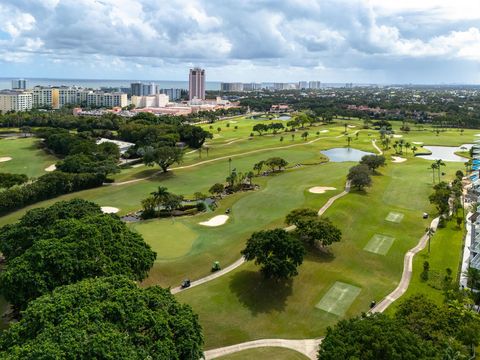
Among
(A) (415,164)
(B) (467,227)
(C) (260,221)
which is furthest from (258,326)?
(A) (415,164)

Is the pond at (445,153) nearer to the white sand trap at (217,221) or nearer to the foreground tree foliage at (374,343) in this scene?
the white sand trap at (217,221)

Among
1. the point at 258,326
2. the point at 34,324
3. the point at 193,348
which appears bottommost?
the point at 258,326

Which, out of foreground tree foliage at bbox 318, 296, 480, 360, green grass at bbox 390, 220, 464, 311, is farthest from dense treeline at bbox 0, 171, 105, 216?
green grass at bbox 390, 220, 464, 311

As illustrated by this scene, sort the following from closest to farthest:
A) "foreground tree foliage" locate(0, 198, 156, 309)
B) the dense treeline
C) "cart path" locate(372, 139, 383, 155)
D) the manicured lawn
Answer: "foreground tree foliage" locate(0, 198, 156, 309), the manicured lawn, the dense treeline, "cart path" locate(372, 139, 383, 155)

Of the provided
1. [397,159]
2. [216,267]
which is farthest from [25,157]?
[397,159]

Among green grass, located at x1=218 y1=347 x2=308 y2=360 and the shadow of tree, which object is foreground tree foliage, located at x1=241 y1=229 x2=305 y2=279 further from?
green grass, located at x1=218 y1=347 x2=308 y2=360

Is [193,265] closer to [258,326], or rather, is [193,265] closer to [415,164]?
[258,326]
